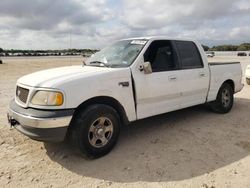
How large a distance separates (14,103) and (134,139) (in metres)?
2.19

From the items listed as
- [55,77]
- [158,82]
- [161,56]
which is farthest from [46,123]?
[161,56]

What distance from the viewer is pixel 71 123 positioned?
3.65m

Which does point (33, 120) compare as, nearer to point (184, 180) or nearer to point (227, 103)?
point (184, 180)

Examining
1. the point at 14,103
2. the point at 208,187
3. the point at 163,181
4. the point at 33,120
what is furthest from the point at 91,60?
the point at 208,187

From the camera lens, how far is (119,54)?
4.67 m

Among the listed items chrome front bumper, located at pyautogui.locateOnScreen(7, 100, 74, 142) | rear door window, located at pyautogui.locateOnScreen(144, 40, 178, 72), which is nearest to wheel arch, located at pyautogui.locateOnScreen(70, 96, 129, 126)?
chrome front bumper, located at pyautogui.locateOnScreen(7, 100, 74, 142)

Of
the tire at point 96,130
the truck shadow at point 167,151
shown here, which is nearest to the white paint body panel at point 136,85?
the tire at point 96,130

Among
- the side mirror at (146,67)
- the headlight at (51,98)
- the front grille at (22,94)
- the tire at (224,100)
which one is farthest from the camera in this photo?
the tire at (224,100)

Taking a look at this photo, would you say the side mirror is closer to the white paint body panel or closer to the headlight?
the white paint body panel

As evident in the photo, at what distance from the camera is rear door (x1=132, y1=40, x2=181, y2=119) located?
14.1 feet

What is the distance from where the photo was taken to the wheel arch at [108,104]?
370 cm

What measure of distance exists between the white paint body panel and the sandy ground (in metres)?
0.58

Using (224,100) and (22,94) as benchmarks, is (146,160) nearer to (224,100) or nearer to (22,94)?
(22,94)

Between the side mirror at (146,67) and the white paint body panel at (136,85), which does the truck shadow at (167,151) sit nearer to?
the white paint body panel at (136,85)
